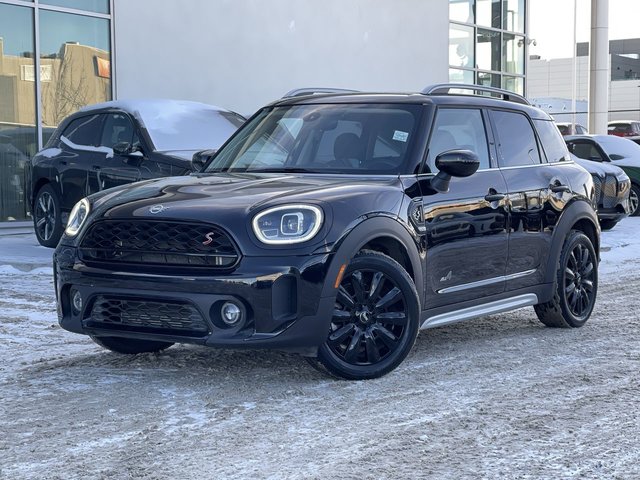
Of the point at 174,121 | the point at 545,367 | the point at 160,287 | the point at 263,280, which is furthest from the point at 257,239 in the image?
the point at 174,121

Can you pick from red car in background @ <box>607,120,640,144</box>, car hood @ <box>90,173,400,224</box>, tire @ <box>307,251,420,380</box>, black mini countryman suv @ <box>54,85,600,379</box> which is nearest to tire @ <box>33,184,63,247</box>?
black mini countryman suv @ <box>54,85,600,379</box>

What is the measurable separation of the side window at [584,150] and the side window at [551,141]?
977cm

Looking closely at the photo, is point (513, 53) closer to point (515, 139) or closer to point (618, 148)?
point (618, 148)

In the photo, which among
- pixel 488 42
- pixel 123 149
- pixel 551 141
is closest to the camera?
pixel 551 141

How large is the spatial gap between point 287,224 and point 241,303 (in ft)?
1.50

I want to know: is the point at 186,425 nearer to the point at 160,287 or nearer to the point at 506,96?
the point at 160,287

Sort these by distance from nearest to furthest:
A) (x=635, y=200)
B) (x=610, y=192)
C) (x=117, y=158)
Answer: (x=117, y=158), (x=610, y=192), (x=635, y=200)

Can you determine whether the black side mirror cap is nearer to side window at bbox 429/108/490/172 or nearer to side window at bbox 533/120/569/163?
side window at bbox 533/120/569/163

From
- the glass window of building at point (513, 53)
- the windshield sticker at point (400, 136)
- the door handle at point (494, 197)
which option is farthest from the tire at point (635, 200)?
the windshield sticker at point (400, 136)

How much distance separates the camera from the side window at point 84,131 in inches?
465

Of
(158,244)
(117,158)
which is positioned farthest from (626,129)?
(158,244)

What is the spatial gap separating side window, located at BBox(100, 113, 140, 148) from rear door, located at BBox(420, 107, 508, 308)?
16.8ft

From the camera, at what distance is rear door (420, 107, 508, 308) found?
6.18 m

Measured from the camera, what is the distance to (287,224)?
5.39 m
